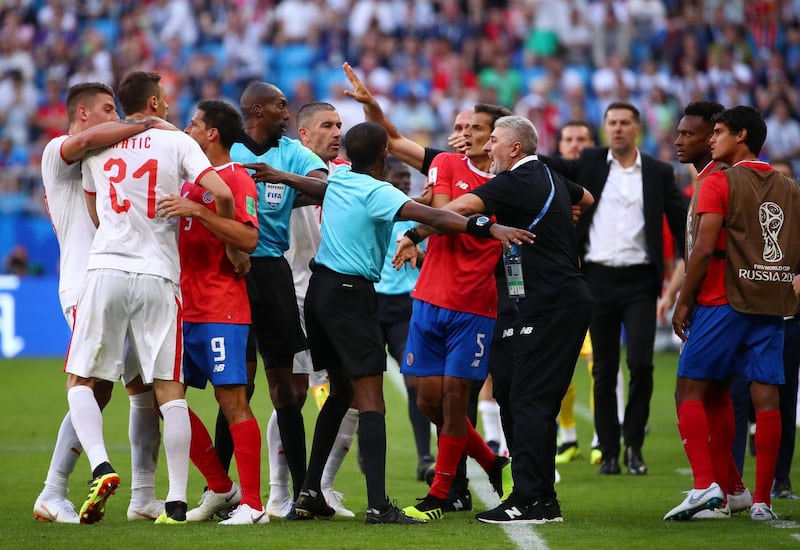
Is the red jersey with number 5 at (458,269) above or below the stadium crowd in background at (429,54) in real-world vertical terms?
below

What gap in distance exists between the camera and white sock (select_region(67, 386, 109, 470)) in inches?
287

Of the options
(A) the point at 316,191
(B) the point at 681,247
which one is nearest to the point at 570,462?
(B) the point at 681,247

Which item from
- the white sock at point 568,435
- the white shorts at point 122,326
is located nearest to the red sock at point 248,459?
the white shorts at point 122,326

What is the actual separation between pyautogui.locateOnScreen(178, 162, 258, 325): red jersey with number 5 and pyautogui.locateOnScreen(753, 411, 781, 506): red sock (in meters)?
3.19

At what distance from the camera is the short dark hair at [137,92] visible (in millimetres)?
7707

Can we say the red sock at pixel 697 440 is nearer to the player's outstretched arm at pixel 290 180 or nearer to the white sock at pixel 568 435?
the player's outstretched arm at pixel 290 180

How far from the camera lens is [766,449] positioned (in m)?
7.79

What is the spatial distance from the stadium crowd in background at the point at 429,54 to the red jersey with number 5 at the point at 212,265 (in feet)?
52.1

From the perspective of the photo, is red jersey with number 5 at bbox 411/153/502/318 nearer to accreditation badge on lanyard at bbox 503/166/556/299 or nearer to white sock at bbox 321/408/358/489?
accreditation badge on lanyard at bbox 503/166/556/299

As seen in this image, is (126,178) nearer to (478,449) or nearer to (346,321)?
(346,321)

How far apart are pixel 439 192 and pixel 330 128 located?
0.99 m

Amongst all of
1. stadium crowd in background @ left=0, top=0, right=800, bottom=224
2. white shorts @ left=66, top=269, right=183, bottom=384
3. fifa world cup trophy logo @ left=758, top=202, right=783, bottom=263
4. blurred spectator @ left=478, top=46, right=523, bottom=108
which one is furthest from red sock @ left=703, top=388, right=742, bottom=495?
blurred spectator @ left=478, top=46, right=523, bottom=108

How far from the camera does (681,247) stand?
10.3 metres

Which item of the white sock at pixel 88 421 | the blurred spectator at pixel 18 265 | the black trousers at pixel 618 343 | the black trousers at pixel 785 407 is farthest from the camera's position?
the blurred spectator at pixel 18 265
